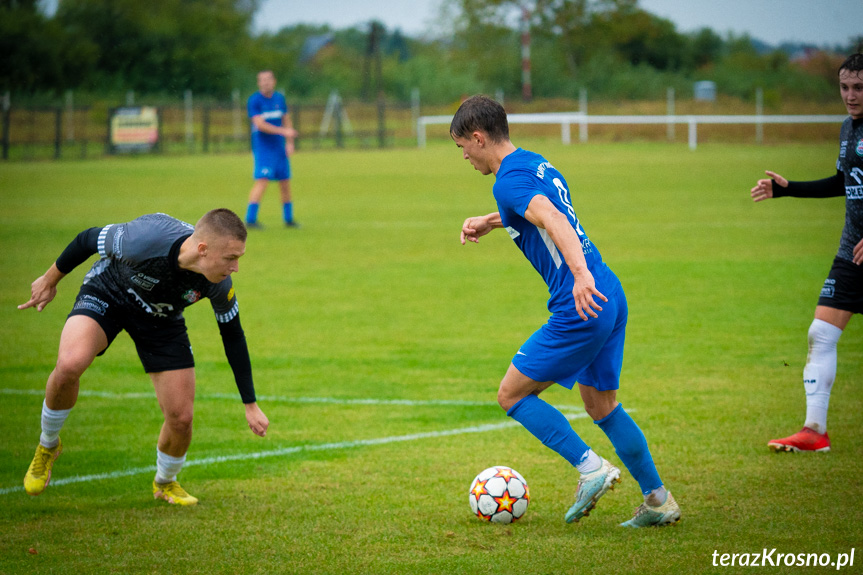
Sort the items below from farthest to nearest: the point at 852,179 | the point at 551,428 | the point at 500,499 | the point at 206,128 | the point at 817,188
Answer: the point at 206,128
the point at 817,188
the point at 852,179
the point at 500,499
the point at 551,428

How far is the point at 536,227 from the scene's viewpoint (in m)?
4.34

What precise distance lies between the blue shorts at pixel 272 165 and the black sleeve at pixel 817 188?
11818 mm

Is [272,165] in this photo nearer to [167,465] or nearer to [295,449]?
[295,449]

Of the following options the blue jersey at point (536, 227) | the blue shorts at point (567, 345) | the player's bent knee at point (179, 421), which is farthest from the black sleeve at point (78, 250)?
the blue shorts at point (567, 345)

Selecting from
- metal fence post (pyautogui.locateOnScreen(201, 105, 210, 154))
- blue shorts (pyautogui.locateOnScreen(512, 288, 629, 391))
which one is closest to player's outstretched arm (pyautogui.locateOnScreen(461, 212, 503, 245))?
blue shorts (pyautogui.locateOnScreen(512, 288, 629, 391))

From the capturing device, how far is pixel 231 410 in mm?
7105

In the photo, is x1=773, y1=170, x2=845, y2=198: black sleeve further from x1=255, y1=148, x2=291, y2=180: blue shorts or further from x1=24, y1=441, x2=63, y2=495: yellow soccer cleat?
x1=255, y1=148, x2=291, y2=180: blue shorts

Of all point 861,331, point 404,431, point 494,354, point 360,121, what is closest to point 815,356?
point 404,431

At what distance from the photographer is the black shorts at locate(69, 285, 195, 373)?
496 cm

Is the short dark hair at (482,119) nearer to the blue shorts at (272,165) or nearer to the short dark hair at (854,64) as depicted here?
the short dark hair at (854,64)

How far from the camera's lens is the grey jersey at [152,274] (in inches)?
186

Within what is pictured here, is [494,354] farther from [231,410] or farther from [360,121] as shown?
[360,121]

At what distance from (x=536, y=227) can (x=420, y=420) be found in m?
2.75

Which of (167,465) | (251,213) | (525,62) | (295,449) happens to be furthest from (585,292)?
(525,62)
